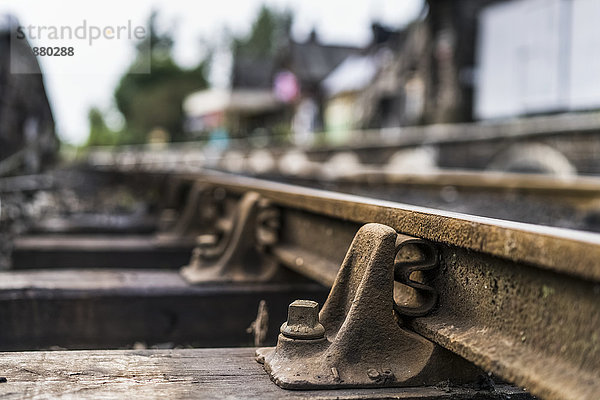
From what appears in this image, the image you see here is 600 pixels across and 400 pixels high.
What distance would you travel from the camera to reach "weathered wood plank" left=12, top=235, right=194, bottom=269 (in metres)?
4.10

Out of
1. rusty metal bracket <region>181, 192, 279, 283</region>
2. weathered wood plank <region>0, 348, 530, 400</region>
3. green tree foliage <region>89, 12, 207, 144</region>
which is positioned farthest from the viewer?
green tree foliage <region>89, 12, 207, 144</region>

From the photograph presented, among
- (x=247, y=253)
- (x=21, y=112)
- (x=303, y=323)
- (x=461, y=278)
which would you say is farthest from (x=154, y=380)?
(x=21, y=112)

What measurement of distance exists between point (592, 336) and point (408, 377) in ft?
1.59

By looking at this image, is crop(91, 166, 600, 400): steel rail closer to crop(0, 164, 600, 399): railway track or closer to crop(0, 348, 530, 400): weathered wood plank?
crop(0, 164, 600, 399): railway track

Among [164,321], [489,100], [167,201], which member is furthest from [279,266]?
[489,100]

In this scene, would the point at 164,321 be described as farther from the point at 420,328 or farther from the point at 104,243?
the point at 104,243

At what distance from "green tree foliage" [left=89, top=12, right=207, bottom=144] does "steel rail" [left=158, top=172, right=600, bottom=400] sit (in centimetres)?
6252

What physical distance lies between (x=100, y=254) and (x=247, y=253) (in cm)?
130

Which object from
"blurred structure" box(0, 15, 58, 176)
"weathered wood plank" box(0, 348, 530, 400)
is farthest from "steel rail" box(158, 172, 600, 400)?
"blurred structure" box(0, 15, 58, 176)

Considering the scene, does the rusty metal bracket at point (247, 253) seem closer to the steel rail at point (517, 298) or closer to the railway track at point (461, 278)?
the railway track at point (461, 278)

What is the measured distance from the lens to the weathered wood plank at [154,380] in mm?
1492

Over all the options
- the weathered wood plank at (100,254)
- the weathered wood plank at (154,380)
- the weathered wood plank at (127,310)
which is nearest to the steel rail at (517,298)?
the weathered wood plank at (154,380)

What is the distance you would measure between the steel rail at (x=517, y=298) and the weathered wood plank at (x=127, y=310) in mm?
1022

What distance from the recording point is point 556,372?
125 cm
